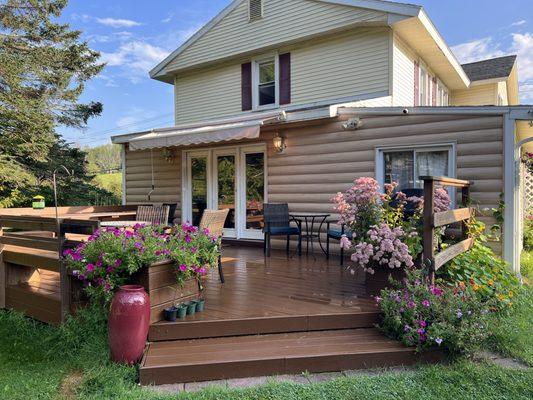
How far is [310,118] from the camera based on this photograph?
7031mm

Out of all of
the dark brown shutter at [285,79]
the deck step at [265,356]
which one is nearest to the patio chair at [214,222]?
the deck step at [265,356]

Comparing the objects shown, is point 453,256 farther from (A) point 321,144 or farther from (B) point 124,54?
(B) point 124,54

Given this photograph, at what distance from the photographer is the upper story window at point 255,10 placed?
984 cm

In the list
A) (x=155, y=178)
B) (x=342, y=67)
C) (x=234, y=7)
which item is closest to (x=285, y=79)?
(x=342, y=67)

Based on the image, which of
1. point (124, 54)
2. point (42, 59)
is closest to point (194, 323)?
point (42, 59)

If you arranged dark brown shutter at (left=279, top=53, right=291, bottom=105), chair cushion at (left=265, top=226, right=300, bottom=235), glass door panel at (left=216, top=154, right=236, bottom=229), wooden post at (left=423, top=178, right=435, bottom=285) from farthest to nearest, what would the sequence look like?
dark brown shutter at (left=279, top=53, right=291, bottom=105) < glass door panel at (left=216, top=154, right=236, bottom=229) < chair cushion at (left=265, top=226, right=300, bottom=235) < wooden post at (left=423, top=178, right=435, bottom=285)

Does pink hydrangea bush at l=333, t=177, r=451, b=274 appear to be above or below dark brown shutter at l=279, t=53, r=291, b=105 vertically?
below

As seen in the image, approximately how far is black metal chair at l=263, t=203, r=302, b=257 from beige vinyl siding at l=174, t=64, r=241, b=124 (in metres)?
4.11

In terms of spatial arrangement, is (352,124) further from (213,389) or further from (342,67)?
(213,389)

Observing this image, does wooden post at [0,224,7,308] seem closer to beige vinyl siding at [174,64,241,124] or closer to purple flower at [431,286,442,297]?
purple flower at [431,286,442,297]

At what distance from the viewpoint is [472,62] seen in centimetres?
1556

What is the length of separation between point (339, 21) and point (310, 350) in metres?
7.58

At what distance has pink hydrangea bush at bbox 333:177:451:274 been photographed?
4.07 metres

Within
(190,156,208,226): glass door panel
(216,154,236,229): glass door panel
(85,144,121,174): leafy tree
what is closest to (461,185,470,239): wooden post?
(216,154,236,229): glass door panel
